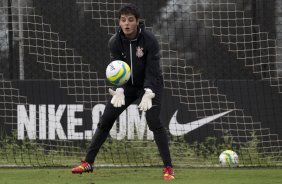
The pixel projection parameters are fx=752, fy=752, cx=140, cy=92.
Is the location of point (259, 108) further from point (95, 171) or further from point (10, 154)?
point (10, 154)

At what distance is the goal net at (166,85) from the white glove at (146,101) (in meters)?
3.88

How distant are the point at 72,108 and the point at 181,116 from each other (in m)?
1.88

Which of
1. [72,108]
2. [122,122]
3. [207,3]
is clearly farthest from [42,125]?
[207,3]

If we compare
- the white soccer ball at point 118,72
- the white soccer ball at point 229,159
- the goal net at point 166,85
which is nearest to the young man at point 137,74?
the white soccer ball at point 118,72

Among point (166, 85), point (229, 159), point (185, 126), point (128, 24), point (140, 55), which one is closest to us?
point (128, 24)

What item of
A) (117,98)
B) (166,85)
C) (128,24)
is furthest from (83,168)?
(166,85)


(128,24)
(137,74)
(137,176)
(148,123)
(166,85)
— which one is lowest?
(137,176)

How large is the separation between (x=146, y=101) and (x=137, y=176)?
1607 millimetres

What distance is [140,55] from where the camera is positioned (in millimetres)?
9172

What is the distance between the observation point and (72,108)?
13.0 metres

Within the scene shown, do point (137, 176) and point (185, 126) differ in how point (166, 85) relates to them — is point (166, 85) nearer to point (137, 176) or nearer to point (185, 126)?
point (185, 126)

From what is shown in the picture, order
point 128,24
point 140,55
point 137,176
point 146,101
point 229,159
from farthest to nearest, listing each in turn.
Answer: point 229,159 < point 137,176 < point 140,55 < point 128,24 < point 146,101

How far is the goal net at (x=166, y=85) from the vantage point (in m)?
12.8

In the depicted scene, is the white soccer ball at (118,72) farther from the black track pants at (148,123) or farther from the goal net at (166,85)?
the goal net at (166,85)
